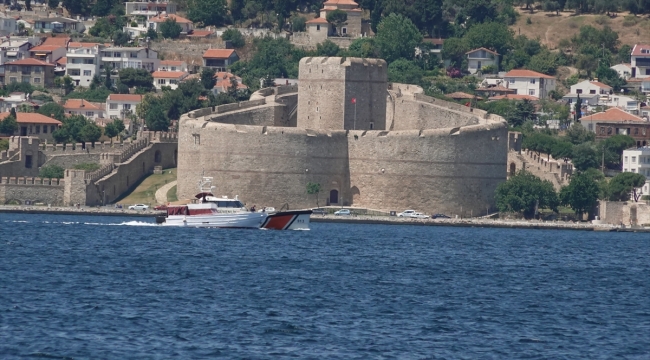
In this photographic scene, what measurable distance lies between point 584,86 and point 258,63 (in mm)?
20242

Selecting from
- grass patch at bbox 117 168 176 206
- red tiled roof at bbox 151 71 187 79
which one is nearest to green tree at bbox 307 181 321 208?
grass patch at bbox 117 168 176 206

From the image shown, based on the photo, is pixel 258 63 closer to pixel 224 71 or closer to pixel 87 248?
pixel 224 71

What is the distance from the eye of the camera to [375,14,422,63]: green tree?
117 m

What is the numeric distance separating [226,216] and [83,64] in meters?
51.3

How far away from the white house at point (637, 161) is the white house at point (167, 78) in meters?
31.9

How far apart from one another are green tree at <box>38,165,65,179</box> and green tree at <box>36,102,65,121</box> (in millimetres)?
12860

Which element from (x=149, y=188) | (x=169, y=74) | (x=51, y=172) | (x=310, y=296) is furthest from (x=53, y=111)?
(x=310, y=296)

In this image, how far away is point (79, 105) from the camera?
354 ft

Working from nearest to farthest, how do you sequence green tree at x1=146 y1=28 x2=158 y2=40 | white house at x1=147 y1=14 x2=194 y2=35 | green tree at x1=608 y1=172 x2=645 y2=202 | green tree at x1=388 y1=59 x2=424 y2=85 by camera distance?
1. green tree at x1=608 y1=172 x2=645 y2=202
2. green tree at x1=388 y1=59 x2=424 y2=85
3. green tree at x1=146 y1=28 x2=158 y2=40
4. white house at x1=147 y1=14 x2=194 y2=35

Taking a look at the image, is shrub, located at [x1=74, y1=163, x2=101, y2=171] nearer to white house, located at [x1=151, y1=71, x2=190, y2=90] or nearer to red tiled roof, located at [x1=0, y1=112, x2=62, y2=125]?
red tiled roof, located at [x1=0, y1=112, x2=62, y2=125]

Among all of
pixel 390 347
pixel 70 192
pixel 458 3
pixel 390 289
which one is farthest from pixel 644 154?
pixel 390 347

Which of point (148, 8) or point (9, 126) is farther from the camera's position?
point (148, 8)

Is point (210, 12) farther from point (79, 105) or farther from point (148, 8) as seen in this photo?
point (79, 105)

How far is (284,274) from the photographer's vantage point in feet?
173
